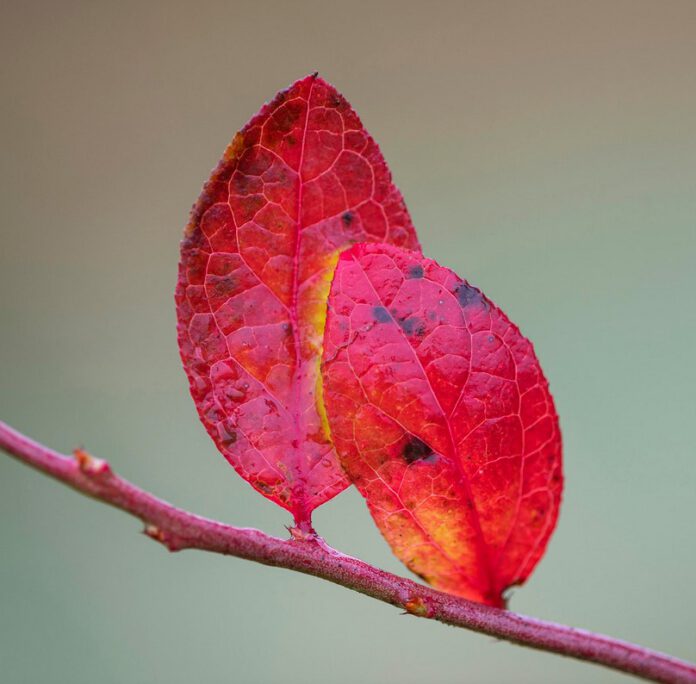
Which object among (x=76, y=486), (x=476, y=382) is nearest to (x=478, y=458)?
(x=476, y=382)

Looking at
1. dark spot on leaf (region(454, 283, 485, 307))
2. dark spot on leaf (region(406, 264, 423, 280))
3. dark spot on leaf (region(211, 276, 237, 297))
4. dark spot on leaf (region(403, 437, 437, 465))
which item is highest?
dark spot on leaf (region(406, 264, 423, 280))

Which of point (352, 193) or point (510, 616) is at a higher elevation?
point (352, 193)

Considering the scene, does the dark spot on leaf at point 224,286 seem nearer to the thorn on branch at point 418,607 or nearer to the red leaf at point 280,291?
the red leaf at point 280,291

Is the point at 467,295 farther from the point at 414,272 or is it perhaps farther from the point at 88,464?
the point at 88,464

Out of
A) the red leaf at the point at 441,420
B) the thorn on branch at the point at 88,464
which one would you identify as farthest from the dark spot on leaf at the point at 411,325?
the thorn on branch at the point at 88,464

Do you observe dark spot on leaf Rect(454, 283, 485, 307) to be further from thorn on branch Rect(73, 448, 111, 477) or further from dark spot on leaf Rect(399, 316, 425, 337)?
thorn on branch Rect(73, 448, 111, 477)

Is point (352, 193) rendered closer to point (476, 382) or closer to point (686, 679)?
point (476, 382)

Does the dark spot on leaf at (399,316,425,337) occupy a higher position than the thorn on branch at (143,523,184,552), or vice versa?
the dark spot on leaf at (399,316,425,337)

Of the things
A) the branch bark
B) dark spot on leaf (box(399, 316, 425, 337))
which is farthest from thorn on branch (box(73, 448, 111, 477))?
dark spot on leaf (box(399, 316, 425, 337))
